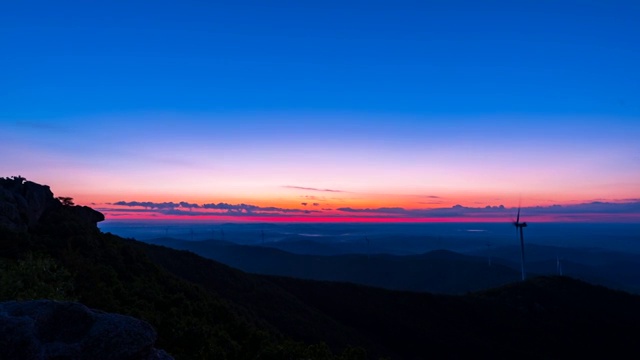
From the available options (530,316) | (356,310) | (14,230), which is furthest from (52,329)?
(530,316)

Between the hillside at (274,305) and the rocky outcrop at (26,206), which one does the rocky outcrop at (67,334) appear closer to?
the hillside at (274,305)

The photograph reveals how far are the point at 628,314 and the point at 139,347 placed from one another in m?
108

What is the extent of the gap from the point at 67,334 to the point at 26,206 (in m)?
30.9

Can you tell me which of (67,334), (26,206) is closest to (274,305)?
(26,206)

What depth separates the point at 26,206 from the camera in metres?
36.9

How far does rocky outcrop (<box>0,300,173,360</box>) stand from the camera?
428 inches

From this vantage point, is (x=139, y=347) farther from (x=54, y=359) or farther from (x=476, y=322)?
(x=476, y=322)

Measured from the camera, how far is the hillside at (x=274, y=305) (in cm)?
2634

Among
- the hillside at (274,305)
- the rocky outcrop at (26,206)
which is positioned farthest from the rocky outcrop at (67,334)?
the rocky outcrop at (26,206)

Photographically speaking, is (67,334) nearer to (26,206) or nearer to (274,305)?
(26,206)

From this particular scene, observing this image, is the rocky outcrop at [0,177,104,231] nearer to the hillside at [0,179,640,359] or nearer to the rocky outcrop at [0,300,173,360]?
the hillside at [0,179,640,359]

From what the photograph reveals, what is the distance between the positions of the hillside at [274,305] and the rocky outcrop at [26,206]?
0.12 m

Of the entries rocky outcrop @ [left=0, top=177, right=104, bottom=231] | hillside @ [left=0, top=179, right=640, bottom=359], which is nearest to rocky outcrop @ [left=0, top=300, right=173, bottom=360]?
hillside @ [left=0, top=179, right=640, bottom=359]

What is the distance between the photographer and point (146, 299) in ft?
105
